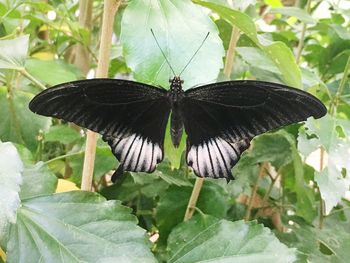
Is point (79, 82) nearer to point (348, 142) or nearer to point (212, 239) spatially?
point (212, 239)

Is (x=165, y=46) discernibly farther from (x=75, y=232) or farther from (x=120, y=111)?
(x=75, y=232)

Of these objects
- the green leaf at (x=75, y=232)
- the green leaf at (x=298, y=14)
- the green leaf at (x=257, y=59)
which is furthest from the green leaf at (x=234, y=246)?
the green leaf at (x=298, y=14)

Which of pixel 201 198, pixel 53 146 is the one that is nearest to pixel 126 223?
pixel 201 198

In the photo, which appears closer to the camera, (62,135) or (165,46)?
(165,46)

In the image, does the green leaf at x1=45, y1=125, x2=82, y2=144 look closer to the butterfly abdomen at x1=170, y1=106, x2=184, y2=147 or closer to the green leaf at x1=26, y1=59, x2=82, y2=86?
the green leaf at x1=26, y1=59, x2=82, y2=86

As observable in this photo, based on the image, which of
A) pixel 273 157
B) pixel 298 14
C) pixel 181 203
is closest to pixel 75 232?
pixel 181 203

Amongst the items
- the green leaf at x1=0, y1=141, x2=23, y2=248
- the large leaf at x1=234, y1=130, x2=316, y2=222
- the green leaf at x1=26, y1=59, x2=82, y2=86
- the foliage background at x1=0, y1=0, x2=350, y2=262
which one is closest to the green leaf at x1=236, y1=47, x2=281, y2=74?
the foliage background at x1=0, y1=0, x2=350, y2=262
